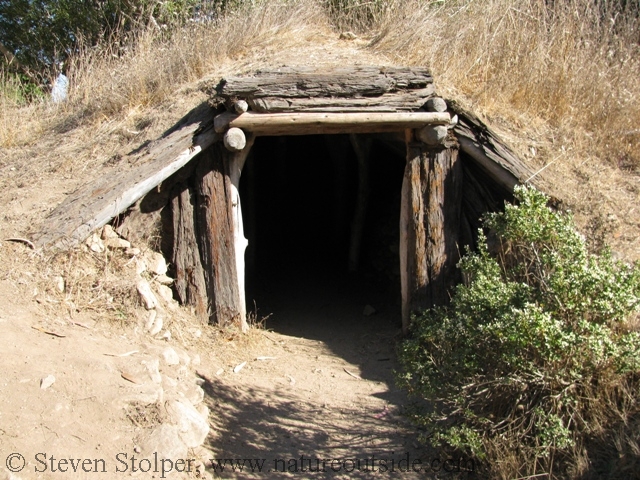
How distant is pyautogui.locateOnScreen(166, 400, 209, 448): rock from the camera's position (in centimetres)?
435

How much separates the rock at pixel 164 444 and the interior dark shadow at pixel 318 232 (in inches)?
96.3

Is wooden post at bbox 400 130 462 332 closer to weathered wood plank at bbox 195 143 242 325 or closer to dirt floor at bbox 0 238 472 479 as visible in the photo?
dirt floor at bbox 0 238 472 479

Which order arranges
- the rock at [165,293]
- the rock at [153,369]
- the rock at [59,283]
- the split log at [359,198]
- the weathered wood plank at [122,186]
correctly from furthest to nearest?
1. the split log at [359,198]
2. the rock at [165,293]
3. the weathered wood plank at [122,186]
4. the rock at [59,283]
5. the rock at [153,369]

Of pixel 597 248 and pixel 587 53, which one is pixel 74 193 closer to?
pixel 597 248

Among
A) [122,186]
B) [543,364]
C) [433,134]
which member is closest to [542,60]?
[433,134]

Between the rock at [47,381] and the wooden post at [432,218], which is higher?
the wooden post at [432,218]

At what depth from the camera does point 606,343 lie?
3.62 m

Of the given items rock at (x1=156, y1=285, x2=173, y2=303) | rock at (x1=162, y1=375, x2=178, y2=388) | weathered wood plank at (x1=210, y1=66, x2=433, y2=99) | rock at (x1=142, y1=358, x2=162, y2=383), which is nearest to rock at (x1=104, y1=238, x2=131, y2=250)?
rock at (x1=156, y1=285, x2=173, y2=303)

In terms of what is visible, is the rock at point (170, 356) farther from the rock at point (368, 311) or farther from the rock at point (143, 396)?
the rock at point (368, 311)

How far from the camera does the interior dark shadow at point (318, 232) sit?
7.38 meters

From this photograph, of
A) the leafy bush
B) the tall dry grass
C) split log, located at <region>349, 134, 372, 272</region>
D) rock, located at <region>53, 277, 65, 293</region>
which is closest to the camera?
the leafy bush

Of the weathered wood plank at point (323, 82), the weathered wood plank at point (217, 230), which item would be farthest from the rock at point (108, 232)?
the weathered wood plank at point (323, 82)

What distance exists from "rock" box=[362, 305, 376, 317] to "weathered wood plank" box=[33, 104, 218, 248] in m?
2.66

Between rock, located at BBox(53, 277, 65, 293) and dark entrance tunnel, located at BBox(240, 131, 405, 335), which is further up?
rock, located at BBox(53, 277, 65, 293)
